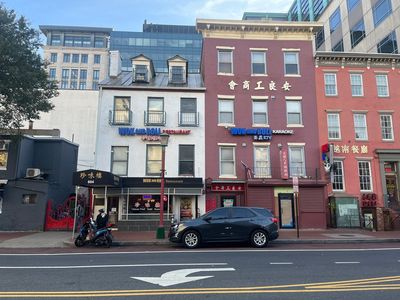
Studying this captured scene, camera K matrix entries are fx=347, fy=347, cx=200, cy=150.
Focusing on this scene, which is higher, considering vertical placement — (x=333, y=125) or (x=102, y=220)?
(x=333, y=125)

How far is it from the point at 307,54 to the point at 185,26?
87.1 m

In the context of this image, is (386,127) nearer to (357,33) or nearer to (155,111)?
(155,111)

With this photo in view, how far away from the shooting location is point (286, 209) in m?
21.6

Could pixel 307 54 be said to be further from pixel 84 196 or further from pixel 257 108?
pixel 84 196

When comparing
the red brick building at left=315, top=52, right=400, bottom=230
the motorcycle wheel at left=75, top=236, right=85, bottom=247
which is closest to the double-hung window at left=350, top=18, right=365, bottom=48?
the red brick building at left=315, top=52, right=400, bottom=230

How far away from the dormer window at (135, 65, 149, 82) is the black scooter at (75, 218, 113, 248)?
12308mm

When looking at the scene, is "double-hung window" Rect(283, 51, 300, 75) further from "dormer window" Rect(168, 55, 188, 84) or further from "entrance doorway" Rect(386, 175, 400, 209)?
"entrance doorway" Rect(386, 175, 400, 209)

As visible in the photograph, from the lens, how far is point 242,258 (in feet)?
35.4

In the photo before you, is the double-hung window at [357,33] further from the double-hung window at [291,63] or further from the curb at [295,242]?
the curb at [295,242]

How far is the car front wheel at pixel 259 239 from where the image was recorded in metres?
13.9

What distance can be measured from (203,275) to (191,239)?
5.70 m

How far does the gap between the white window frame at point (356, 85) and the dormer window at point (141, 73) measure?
14171 mm

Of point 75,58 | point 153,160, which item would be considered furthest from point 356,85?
point 75,58

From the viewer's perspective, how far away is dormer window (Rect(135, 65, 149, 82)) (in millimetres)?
23720
